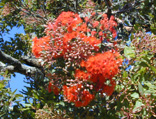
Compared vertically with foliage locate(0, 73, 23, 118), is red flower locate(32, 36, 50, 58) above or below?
above

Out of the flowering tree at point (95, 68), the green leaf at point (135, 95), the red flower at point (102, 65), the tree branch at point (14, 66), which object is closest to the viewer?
the red flower at point (102, 65)

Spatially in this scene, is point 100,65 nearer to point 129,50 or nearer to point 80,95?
point 80,95

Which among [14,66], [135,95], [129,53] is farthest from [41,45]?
[14,66]

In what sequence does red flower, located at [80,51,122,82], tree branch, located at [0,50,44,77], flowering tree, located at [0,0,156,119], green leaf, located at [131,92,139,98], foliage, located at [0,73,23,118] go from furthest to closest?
1. tree branch, located at [0,50,44,77]
2. foliage, located at [0,73,23,118]
3. green leaf, located at [131,92,139,98]
4. flowering tree, located at [0,0,156,119]
5. red flower, located at [80,51,122,82]

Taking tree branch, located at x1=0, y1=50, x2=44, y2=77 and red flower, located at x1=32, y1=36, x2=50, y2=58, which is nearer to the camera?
red flower, located at x1=32, y1=36, x2=50, y2=58

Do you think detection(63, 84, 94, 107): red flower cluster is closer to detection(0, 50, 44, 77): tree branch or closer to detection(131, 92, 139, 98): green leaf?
detection(131, 92, 139, 98): green leaf

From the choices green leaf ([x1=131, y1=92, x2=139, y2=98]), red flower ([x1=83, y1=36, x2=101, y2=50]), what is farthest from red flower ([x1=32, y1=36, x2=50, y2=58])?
green leaf ([x1=131, y1=92, x2=139, y2=98])

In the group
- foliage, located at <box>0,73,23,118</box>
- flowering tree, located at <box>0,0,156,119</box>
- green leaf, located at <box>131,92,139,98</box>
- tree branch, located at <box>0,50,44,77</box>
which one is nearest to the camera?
flowering tree, located at <box>0,0,156,119</box>

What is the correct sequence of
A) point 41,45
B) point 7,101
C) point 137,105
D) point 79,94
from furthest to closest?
point 7,101, point 41,45, point 137,105, point 79,94

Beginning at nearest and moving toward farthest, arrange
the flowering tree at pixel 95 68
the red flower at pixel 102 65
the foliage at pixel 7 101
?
the red flower at pixel 102 65
the flowering tree at pixel 95 68
the foliage at pixel 7 101

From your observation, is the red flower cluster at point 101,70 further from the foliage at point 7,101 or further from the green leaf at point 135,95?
the foliage at point 7,101

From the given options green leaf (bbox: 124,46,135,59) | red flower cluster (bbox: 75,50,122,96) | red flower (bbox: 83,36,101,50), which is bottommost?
red flower cluster (bbox: 75,50,122,96)

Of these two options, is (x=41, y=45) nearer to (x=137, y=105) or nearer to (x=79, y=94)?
(x=79, y=94)

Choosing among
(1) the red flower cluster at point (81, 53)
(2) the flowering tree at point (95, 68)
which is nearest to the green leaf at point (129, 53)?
(2) the flowering tree at point (95, 68)
